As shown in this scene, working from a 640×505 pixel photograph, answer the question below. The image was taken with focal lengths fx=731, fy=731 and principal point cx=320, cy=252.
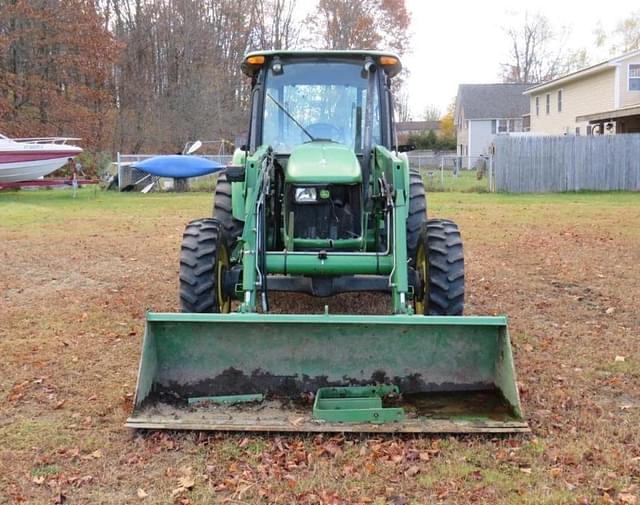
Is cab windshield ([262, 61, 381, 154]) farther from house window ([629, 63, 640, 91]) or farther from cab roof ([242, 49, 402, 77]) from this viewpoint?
house window ([629, 63, 640, 91])

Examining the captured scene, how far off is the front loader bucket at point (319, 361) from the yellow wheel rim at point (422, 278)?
103 centimetres

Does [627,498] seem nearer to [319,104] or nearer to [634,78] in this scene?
[319,104]

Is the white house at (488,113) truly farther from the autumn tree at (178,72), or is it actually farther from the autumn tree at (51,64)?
the autumn tree at (51,64)

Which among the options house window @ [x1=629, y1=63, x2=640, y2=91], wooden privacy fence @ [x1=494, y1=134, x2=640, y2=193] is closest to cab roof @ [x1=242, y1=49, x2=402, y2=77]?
wooden privacy fence @ [x1=494, y1=134, x2=640, y2=193]

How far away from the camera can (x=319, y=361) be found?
459 centimetres

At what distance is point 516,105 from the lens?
4953 cm

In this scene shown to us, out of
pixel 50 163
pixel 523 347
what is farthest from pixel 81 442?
pixel 50 163

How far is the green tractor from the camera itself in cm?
432

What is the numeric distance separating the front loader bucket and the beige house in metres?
21.9

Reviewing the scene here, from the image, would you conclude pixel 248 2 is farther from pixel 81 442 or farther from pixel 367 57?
pixel 81 442

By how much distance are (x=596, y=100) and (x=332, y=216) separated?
2787 cm

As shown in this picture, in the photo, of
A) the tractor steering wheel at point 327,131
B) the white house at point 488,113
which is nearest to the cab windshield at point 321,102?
the tractor steering wheel at point 327,131

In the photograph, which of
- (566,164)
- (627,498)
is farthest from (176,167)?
(566,164)

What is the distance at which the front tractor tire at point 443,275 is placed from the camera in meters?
5.43
